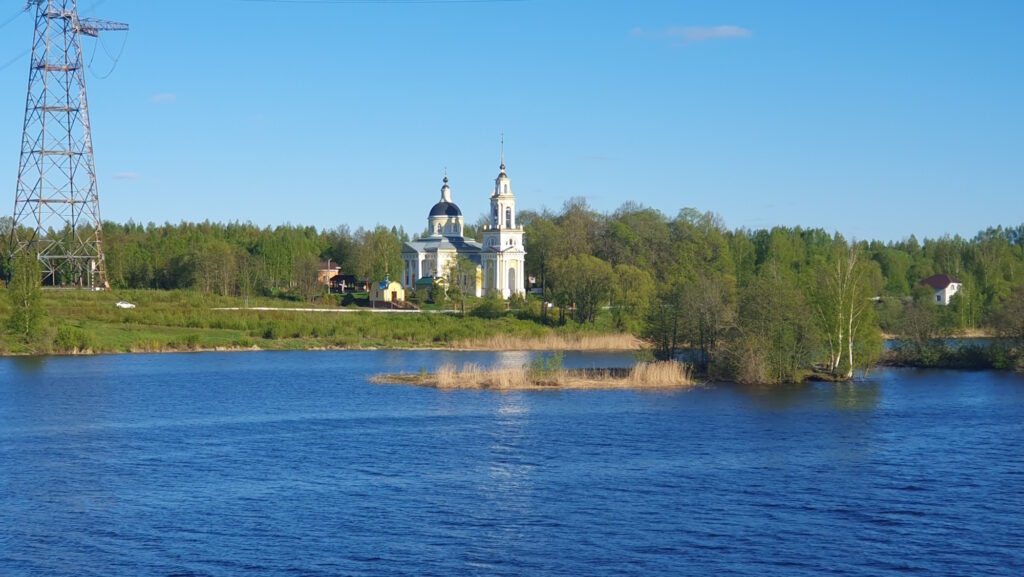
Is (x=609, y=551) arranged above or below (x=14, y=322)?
below

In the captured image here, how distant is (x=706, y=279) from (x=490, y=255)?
5863cm

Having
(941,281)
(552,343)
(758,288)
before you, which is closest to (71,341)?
(552,343)

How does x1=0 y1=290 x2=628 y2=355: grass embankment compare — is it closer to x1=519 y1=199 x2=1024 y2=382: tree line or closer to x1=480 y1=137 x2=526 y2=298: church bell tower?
x1=519 y1=199 x2=1024 y2=382: tree line

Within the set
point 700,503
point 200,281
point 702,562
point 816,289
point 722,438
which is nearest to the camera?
point 702,562

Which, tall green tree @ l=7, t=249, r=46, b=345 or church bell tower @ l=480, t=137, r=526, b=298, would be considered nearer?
tall green tree @ l=7, t=249, r=46, b=345

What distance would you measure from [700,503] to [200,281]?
9306 centimetres

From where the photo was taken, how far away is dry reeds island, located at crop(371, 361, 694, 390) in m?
51.8

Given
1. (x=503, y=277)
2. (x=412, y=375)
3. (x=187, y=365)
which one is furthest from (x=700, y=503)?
(x=503, y=277)

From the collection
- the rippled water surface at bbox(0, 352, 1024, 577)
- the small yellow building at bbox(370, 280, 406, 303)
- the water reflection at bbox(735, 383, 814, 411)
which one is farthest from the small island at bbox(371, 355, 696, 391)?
the small yellow building at bbox(370, 280, 406, 303)

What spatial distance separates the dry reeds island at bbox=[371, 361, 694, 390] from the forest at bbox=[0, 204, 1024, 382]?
2.57 m

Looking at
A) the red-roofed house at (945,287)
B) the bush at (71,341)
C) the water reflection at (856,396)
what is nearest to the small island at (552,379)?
the water reflection at (856,396)

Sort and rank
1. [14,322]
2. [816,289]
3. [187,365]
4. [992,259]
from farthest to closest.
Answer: [992,259], [14,322], [187,365], [816,289]

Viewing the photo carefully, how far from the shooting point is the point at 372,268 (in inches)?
5335

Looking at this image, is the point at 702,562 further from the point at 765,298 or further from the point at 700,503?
the point at 765,298
